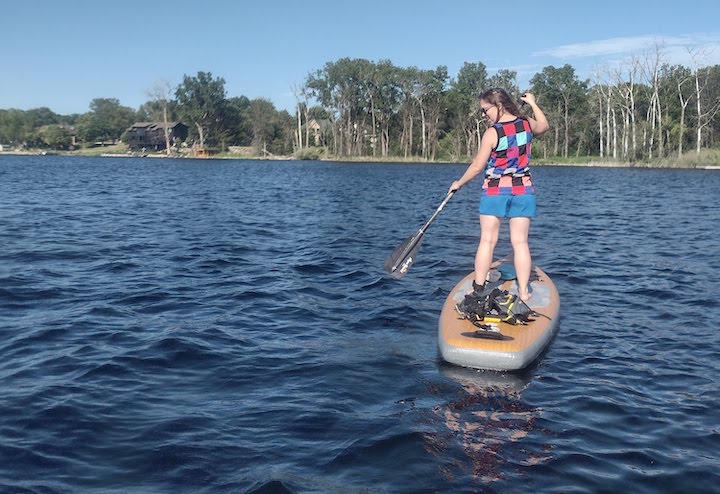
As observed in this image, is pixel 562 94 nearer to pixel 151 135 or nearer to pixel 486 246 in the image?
pixel 151 135

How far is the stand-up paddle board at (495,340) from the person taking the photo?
6.10m

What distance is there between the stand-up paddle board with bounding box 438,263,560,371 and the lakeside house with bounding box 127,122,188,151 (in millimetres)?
127134

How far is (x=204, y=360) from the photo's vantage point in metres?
6.51

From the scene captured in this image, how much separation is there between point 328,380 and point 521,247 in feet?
8.37

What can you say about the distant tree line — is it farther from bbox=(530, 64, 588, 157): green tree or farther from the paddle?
the paddle

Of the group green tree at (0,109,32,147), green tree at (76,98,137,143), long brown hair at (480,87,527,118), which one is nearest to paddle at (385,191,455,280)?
long brown hair at (480,87,527,118)

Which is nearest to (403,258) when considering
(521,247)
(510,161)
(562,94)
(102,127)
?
(521,247)

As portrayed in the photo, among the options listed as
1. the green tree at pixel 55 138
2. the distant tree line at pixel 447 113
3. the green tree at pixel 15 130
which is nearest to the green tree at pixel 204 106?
the distant tree line at pixel 447 113

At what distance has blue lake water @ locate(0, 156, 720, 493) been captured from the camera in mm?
4320

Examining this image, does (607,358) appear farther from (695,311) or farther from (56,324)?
(56,324)

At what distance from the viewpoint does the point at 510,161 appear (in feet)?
22.5

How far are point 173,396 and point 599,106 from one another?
82059 mm

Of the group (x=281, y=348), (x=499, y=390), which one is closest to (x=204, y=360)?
(x=281, y=348)

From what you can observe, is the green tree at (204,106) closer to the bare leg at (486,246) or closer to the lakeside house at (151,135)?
the lakeside house at (151,135)
